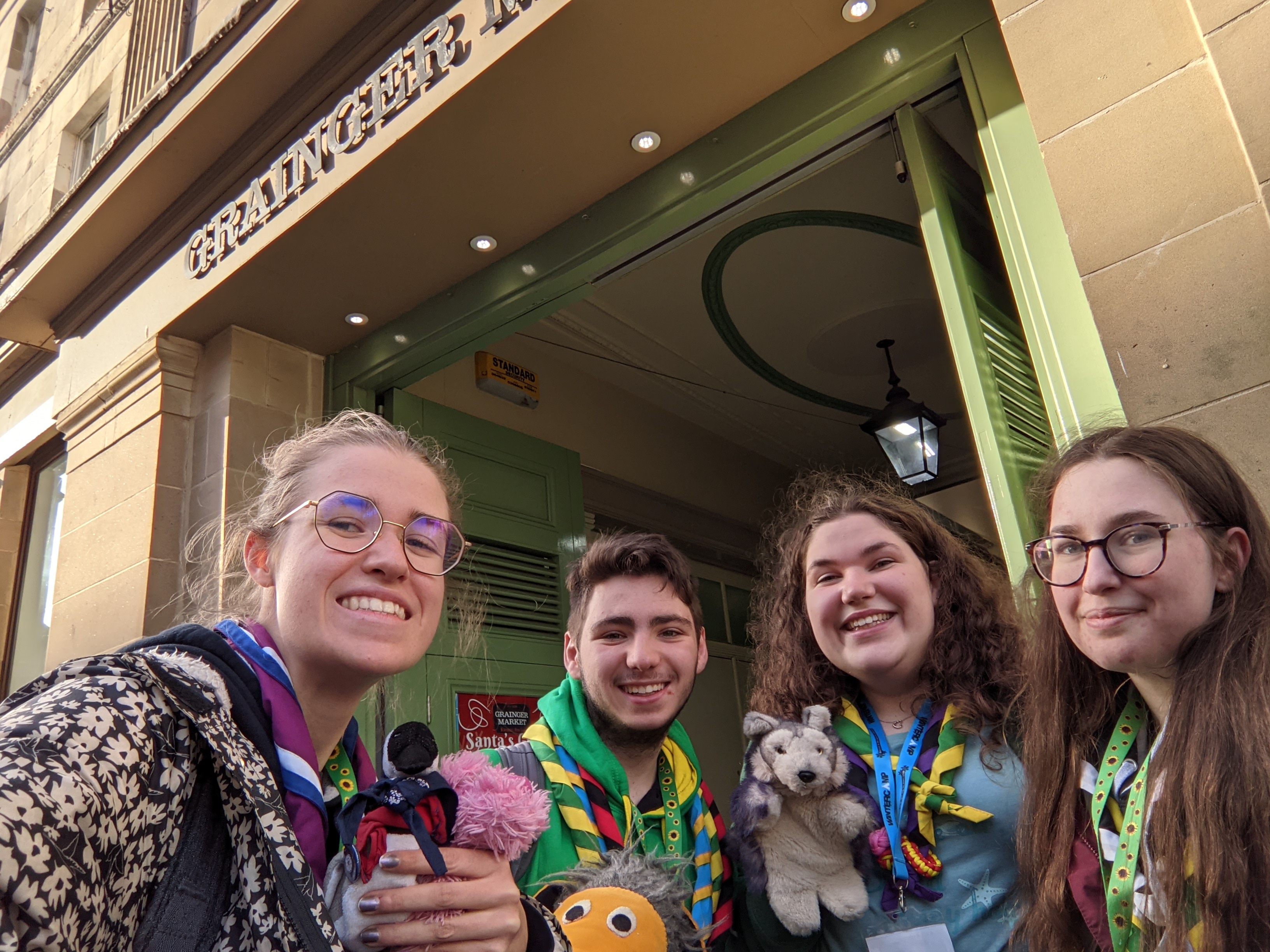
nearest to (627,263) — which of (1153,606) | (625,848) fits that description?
(625,848)

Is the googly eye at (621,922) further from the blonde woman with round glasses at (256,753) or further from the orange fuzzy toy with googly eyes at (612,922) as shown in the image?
the blonde woman with round glasses at (256,753)

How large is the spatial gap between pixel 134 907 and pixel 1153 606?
1445 mm

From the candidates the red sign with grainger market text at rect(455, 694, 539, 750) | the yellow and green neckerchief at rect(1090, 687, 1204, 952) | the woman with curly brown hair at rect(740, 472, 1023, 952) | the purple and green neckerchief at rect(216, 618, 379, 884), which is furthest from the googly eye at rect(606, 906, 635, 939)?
the red sign with grainger market text at rect(455, 694, 539, 750)

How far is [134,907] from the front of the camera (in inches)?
38.4

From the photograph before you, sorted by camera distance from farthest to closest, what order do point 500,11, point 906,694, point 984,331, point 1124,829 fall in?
point 500,11, point 984,331, point 906,694, point 1124,829

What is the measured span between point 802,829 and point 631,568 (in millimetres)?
762

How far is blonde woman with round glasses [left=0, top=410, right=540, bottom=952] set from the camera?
2.95 feet

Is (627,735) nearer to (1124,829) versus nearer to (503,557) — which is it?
(1124,829)

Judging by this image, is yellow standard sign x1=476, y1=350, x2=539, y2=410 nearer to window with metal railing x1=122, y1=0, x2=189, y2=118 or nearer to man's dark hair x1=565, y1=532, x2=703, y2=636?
window with metal railing x1=122, y1=0, x2=189, y2=118

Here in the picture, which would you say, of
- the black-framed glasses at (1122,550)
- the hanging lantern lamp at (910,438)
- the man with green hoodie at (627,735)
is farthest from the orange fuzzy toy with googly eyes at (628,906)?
the hanging lantern lamp at (910,438)

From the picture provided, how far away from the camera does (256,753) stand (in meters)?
1.15

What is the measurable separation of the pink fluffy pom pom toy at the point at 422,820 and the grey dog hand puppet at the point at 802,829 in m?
0.65

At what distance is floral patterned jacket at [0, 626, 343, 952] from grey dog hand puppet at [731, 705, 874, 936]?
96cm

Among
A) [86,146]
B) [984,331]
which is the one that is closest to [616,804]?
[984,331]
